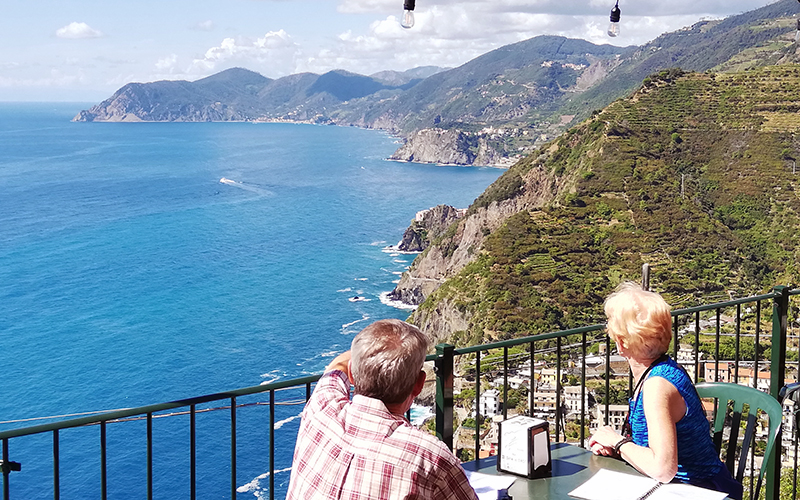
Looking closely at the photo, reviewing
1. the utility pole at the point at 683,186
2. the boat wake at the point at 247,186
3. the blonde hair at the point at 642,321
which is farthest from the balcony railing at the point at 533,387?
the boat wake at the point at 247,186

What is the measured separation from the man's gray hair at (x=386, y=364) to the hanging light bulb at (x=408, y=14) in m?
3.57

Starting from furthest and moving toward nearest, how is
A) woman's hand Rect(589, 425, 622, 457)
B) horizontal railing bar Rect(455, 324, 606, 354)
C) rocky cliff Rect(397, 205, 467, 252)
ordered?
rocky cliff Rect(397, 205, 467, 252) < horizontal railing bar Rect(455, 324, 606, 354) < woman's hand Rect(589, 425, 622, 457)

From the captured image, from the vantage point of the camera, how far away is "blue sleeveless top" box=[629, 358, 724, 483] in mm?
2541

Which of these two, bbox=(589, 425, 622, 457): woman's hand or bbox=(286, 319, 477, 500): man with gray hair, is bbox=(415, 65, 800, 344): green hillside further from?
bbox=(286, 319, 477, 500): man with gray hair

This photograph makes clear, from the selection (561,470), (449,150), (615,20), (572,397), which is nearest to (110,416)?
(561,470)

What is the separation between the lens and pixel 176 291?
61500mm

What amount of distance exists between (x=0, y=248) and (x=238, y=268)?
22.5 meters

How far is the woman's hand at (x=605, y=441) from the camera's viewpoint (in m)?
2.74

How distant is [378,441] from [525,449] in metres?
0.97

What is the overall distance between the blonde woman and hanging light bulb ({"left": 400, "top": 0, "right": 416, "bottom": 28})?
3010 millimetres

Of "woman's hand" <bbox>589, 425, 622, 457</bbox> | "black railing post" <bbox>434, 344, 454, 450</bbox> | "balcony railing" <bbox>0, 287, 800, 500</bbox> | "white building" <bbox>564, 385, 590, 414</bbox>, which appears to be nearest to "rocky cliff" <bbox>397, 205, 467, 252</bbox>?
"balcony railing" <bbox>0, 287, 800, 500</bbox>

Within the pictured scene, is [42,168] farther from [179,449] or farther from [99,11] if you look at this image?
[179,449]

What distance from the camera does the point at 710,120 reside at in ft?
214

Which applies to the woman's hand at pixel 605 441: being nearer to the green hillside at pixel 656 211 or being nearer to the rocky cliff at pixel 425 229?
the green hillside at pixel 656 211
